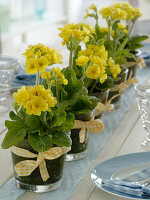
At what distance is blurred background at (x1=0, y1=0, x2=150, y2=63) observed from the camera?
15.7 feet

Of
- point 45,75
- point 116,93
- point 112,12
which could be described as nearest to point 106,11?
point 112,12

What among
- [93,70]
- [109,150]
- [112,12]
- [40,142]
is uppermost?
[112,12]

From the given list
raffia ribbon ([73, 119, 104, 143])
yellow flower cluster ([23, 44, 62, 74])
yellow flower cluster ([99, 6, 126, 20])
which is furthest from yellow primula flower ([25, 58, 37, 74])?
yellow flower cluster ([99, 6, 126, 20])

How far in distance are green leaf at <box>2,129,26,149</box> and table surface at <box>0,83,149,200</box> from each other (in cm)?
11

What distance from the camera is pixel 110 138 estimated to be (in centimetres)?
109

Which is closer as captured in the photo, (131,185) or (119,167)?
(131,185)

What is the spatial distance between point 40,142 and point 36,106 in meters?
0.08

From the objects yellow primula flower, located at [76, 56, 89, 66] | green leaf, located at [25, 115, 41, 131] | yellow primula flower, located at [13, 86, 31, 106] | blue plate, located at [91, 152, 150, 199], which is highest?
yellow primula flower, located at [76, 56, 89, 66]

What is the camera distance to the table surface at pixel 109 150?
78 cm

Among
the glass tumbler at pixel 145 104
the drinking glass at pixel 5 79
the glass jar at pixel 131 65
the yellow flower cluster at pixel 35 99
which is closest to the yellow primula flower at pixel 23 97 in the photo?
the yellow flower cluster at pixel 35 99

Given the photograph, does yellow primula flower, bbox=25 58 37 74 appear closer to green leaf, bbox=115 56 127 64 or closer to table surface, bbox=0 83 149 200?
table surface, bbox=0 83 149 200

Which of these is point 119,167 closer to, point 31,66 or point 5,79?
point 31,66

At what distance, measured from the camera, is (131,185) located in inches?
30.1

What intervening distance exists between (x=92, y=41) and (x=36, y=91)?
58 centimetres
